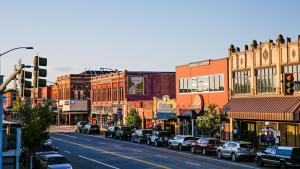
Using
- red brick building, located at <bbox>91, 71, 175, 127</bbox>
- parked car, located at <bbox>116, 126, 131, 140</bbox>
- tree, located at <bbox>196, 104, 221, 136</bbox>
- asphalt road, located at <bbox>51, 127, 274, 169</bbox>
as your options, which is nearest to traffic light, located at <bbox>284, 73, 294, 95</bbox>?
asphalt road, located at <bbox>51, 127, 274, 169</bbox>

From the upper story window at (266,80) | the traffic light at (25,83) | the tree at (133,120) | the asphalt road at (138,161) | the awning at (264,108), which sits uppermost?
the upper story window at (266,80)

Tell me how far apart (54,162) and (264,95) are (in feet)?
86.8

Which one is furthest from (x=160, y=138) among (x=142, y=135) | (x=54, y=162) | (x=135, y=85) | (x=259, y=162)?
(x=135, y=85)

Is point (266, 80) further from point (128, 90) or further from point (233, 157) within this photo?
point (128, 90)

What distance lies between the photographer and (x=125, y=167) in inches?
A: 1419

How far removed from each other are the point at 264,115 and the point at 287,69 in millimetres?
4944

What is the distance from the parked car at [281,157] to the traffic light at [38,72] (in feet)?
73.2

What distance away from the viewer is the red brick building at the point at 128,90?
9006 cm

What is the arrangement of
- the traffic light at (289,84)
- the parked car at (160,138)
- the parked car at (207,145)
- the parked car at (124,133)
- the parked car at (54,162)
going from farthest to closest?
the parked car at (124,133) → the parked car at (160,138) → the parked car at (207,145) → the parked car at (54,162) → the traffic light at (289,84)

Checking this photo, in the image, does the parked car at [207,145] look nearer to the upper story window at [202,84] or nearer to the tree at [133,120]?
the upper story window at [202,84]

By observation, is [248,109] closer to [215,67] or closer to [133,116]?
[215,67]

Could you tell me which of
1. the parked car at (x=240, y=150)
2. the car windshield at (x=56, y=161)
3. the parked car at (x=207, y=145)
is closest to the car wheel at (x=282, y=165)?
the parked car at (x=240, y=150)

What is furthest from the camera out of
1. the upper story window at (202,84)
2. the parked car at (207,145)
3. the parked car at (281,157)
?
the upper story window at (202,84)

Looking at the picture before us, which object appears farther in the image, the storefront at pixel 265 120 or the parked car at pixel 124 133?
the parked car at pixel 124 133
